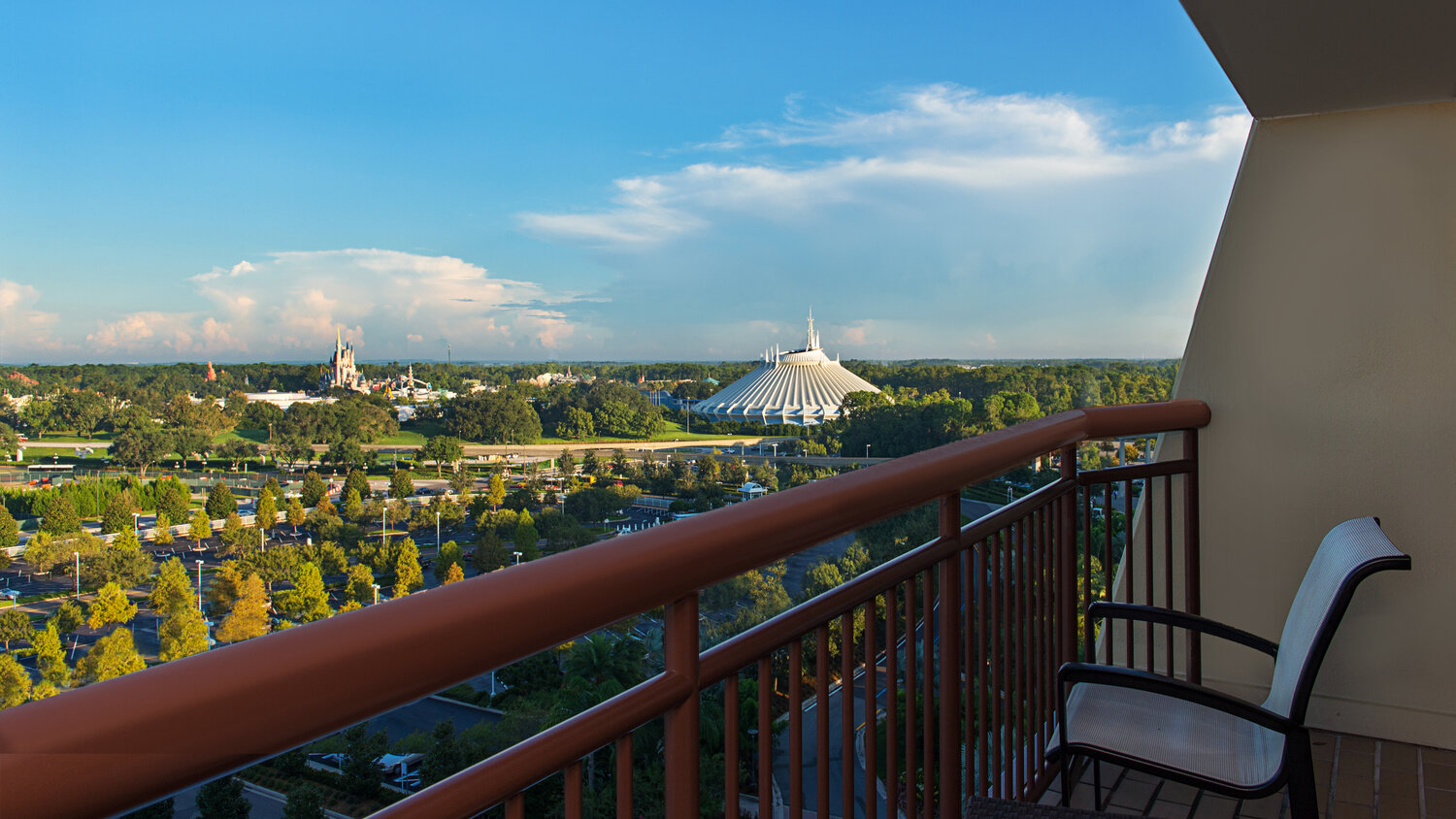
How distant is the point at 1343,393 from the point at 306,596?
1385 cm

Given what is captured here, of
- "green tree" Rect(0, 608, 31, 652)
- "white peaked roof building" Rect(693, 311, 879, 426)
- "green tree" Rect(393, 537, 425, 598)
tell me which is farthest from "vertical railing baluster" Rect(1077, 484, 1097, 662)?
"white peaked roof building" Rect(693, 311, 879, 426)

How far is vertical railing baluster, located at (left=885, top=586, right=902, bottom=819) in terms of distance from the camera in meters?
1.22

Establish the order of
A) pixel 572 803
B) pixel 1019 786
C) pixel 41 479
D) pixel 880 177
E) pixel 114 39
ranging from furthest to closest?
pixel 880 177, pixel 114 39, pixel 41 479, pixel 1019 786, pixel 572 803

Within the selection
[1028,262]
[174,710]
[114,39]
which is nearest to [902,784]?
[174,710]

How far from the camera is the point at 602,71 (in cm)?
5162

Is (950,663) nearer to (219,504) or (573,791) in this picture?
(573,791)

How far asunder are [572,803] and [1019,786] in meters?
1.49

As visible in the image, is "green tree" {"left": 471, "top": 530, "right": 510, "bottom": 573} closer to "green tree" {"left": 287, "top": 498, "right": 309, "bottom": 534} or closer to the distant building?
"green tree" {"left": 287, "top": 498, "right": 309, "bottom": 534}

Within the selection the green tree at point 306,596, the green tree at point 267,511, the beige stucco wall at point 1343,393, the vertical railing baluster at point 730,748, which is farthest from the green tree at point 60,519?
the vertical railing baluster at point 730,748

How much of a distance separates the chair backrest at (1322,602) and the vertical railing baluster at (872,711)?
2.28 ft

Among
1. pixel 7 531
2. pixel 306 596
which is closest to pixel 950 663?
pixel 306 596

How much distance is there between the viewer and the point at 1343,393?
2406 mm

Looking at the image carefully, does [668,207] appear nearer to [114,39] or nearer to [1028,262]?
A: [1028,262]

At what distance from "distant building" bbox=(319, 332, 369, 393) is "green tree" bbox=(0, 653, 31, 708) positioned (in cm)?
1361
